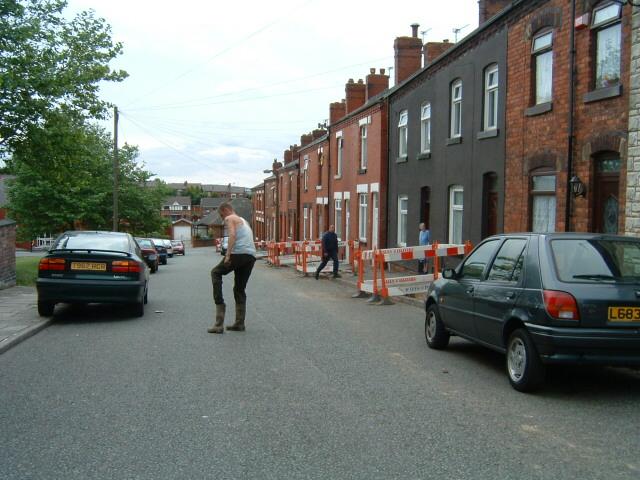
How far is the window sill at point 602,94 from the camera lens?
1146 centimetres

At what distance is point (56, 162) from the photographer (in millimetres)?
18172

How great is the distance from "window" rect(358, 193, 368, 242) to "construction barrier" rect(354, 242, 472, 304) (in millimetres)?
13299

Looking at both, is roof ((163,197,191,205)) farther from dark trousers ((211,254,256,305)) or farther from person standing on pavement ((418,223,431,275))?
dark trousers ((211,254,256,305))

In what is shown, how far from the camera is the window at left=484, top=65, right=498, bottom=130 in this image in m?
16.6

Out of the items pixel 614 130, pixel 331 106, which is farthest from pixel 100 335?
pixel 331 106

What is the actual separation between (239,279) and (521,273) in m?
4.78

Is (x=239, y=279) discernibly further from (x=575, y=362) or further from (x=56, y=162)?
(x=56, y=162)

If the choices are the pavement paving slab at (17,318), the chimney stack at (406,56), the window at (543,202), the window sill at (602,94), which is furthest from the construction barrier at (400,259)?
the chimney stack at (406,56)

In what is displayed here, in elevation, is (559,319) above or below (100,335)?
above

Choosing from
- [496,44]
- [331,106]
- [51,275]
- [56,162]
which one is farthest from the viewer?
[331,106]

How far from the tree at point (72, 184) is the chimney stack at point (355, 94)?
12.3 metres

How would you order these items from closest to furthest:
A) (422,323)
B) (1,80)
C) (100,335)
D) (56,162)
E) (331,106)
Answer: (100,335) < (422,323) < (1,80) < (56,162) < (331,106)

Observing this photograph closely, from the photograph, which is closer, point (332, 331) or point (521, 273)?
point (521, 273)

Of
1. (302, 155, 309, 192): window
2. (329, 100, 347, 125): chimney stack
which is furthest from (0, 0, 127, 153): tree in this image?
(302, 155, 309, 192): window
